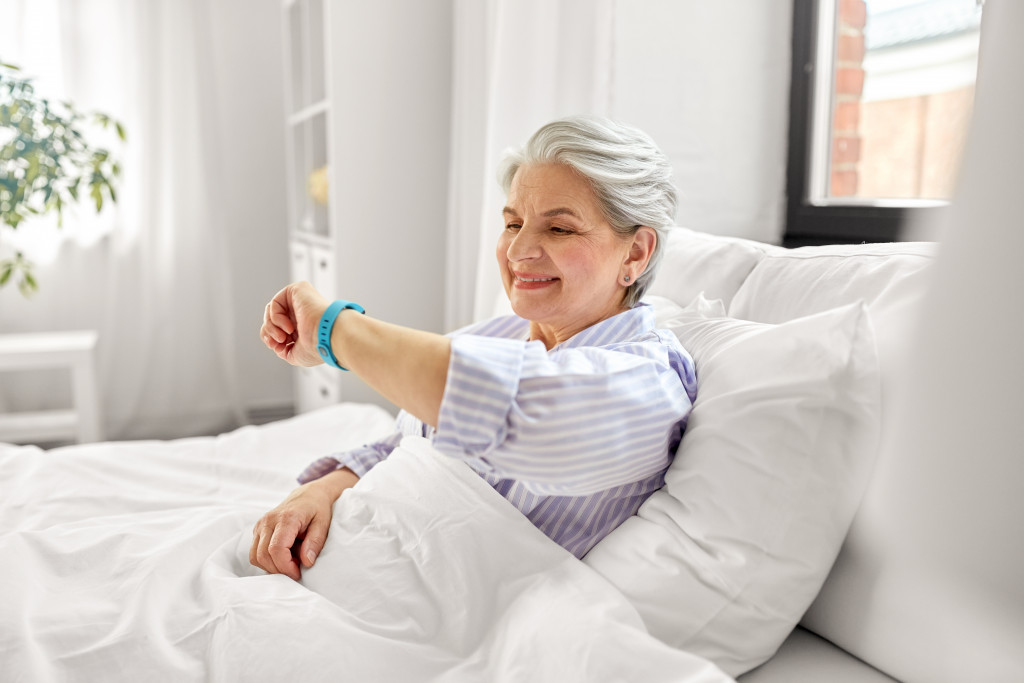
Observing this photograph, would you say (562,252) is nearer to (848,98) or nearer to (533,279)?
(533,279)

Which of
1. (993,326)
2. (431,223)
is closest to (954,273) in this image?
(993,326)

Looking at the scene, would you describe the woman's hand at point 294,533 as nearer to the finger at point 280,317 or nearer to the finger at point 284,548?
the finger at point 284,548

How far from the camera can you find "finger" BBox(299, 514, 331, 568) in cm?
101

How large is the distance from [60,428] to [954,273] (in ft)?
10.1

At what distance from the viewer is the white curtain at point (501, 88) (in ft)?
6.82

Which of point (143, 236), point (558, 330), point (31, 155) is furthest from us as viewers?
point (143, 236)

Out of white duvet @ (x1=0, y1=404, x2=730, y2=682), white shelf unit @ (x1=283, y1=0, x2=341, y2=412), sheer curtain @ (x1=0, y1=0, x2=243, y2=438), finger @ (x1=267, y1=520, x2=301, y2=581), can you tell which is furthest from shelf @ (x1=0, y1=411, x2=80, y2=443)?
finger @ (x1=267, y1=520, x2=301, y2=581)

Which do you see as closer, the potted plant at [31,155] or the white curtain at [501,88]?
the white curtain at [501,88]

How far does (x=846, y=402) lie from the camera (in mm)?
811

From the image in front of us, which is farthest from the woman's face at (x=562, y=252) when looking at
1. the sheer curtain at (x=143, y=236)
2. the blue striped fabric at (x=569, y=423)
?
the sheer curtain at (x=143, y=236)

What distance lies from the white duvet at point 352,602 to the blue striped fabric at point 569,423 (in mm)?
82

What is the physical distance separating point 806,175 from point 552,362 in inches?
58.9

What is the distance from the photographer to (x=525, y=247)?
3.56ft

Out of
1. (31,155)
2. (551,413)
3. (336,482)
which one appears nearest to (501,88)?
(336,482)
